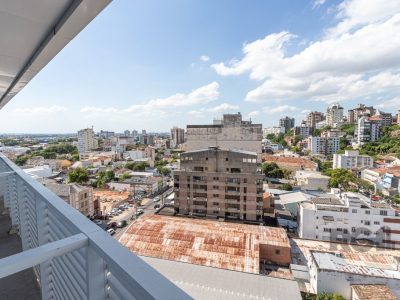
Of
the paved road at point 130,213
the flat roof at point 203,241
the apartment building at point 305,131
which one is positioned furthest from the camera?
the apartment building at point 305,131

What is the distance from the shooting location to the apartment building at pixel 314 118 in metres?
55.2

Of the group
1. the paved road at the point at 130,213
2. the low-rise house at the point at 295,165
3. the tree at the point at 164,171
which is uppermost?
the low-rise house at the point at 295,165

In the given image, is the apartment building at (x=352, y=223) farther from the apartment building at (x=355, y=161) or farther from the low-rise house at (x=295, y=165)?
the apartment building at (x=355, y=161)

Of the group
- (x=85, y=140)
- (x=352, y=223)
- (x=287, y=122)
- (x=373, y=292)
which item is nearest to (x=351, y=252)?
(x=352, y=223)

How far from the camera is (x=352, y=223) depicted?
10922 mm

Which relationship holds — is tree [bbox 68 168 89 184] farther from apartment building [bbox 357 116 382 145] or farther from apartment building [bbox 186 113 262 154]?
apartment building [bbox 357 116 382 145]

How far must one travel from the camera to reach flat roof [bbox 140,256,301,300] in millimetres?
5016

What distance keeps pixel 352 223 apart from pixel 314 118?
163ft

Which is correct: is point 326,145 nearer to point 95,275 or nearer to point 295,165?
point 295,165

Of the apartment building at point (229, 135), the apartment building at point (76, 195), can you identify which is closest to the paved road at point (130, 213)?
the apartment building at point (76, 195)

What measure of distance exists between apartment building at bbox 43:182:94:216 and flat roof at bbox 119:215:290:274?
4.77 meters

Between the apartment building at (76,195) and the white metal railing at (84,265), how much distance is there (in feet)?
38.9

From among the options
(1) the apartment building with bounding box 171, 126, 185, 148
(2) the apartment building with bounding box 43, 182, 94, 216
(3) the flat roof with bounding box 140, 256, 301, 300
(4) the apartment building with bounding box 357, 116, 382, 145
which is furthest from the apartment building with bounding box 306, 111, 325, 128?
(3) the flat roof with bounding box 140, 256, 301, 300

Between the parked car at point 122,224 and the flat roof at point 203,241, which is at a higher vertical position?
the flat roof at point 203,241
